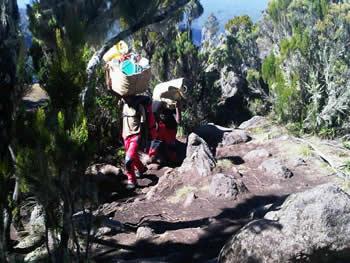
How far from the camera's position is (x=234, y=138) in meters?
7.46

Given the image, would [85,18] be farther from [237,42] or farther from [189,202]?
[237,42]

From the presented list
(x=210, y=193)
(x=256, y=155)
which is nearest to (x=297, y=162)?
(x=256, y=155)

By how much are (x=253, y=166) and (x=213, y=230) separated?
6.65ft

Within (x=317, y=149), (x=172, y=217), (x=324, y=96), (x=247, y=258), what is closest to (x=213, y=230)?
(x=172, y=217)

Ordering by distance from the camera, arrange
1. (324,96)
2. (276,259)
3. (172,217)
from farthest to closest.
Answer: (324,96)
(172,217)
(276,259)

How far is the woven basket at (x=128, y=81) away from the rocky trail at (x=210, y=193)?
43.7 inches

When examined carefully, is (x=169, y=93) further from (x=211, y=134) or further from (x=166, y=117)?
(x=211, y=134)

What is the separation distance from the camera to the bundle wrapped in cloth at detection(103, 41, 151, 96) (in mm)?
6020

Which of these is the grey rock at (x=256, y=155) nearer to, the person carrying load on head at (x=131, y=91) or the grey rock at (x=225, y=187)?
the grey rock at (x=225, y=187)

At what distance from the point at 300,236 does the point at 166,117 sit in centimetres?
369

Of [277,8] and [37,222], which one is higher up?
[277,8]

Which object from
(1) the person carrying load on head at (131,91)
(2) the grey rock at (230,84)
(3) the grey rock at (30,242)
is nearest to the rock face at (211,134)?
(1) the person carrying load on head at (131,91)

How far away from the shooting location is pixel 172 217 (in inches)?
206

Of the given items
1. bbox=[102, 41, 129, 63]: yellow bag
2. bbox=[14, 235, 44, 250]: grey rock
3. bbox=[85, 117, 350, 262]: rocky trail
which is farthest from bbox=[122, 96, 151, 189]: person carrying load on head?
bbox=[14, 235, 44, 250]: grey rock
